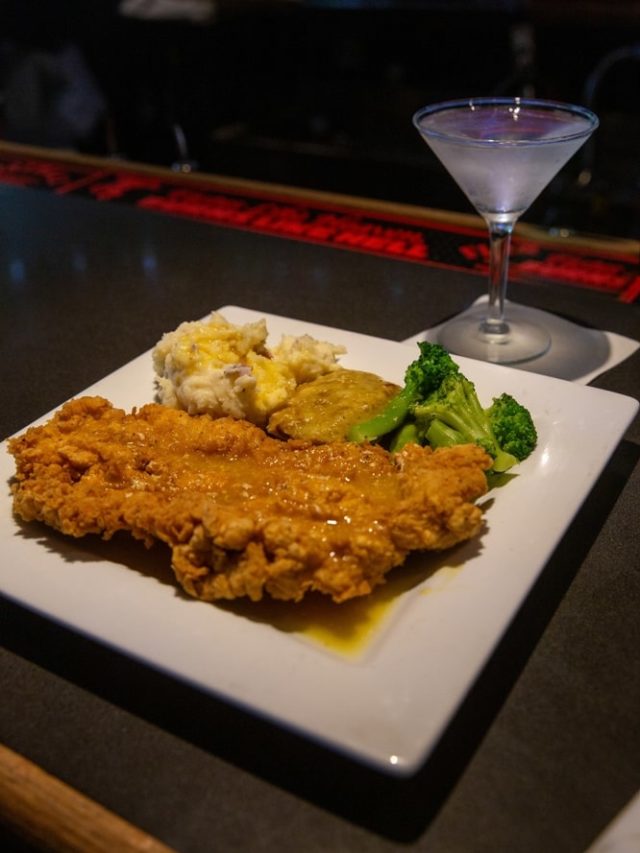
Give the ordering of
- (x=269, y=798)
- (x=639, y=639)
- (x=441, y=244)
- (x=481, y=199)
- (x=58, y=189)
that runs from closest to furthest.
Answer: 1. (x=269, y=798)
2. (x=639, y=639)
3. (x=481, y=199)
4. (x=441, y=244)
5. (x=58, y=189)

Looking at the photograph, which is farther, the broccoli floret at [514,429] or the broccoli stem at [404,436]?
the broccoli stem at [404,436]

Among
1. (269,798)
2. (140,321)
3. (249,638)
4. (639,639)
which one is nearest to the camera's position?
(269,798)

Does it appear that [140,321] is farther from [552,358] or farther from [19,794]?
[19,794]

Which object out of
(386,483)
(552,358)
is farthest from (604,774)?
A: (552,358)

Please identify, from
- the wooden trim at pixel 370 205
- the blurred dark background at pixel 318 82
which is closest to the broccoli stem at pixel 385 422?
the wooden trim at pixel 370 205

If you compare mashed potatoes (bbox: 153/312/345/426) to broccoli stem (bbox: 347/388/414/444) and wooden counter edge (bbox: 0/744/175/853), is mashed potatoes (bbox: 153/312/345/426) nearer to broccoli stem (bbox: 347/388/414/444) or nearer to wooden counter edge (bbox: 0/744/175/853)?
broccoli stem (bbox: 347/388/414/444)

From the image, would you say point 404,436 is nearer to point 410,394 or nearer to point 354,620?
point 410,394

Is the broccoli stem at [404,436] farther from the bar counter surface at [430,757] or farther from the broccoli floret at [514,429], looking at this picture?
the bar counter surface at [430,757]
